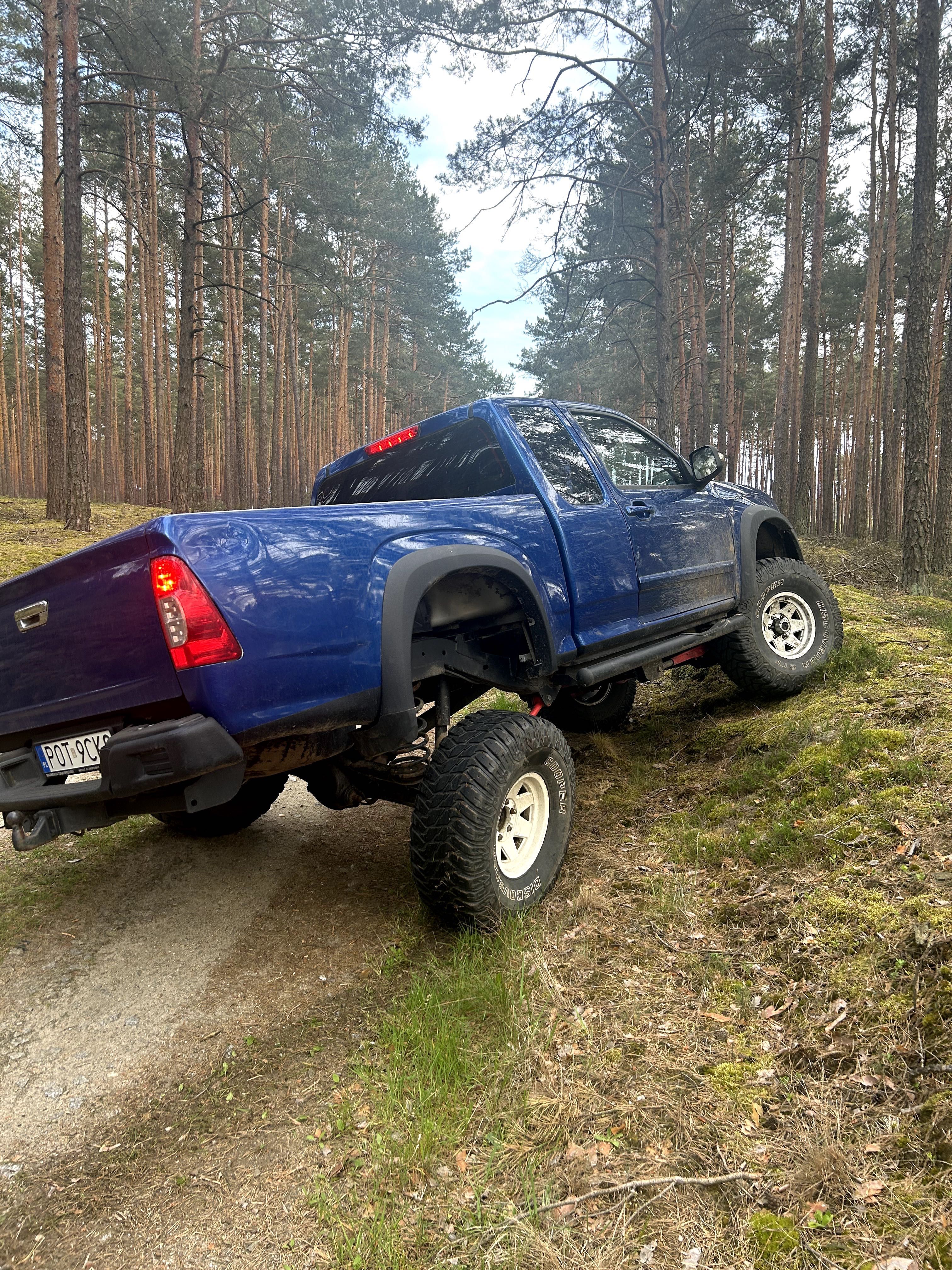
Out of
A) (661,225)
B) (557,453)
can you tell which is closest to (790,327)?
(661,225)

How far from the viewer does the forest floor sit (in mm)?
1570

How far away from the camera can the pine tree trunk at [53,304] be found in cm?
1254

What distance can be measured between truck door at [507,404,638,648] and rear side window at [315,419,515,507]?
180 millimetres

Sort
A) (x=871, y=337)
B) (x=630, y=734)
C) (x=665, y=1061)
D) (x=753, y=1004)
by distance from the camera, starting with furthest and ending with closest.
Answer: (x=871, y=337)
(x=630, y=734)
(x=753, y=1004)
(x=665, y=1061)

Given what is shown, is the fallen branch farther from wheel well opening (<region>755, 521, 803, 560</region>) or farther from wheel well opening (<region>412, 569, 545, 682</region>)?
wheel well opening (<region>755, 521, 803, 560</region>)

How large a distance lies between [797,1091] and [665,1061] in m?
0.35

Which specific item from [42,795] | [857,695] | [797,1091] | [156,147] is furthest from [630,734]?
[156,147]

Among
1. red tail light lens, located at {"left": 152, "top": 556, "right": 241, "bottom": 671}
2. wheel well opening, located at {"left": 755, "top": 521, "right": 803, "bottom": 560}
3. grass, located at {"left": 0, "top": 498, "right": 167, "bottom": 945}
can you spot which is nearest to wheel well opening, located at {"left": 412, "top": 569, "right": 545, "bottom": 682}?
red tail light lens, located at {"left": 152, "top": 556, "right": 241, "bottom": 671}

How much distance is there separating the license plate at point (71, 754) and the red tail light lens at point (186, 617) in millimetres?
456

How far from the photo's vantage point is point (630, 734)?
5176 mm

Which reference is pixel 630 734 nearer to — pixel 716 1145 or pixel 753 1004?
pixel 753 1004

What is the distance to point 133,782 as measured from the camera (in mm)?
1994

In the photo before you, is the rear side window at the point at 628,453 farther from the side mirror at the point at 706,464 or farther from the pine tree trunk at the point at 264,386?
the pine tree trunk at the point at 264,386

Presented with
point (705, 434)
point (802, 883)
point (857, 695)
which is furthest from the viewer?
point (705, 434)
